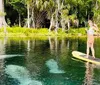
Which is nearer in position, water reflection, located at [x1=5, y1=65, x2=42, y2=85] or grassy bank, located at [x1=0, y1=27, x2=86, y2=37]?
water reflection, located at [x1=5, y1=65, x2=42, y2=85]

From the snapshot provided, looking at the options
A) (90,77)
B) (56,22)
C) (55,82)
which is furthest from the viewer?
(56,22)

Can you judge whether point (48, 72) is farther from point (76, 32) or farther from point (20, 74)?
point (76, 32)

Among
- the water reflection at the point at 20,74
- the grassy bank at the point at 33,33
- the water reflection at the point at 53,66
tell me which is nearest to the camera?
the water reflection at the point at 20,74

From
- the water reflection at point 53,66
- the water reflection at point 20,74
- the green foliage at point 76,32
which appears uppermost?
the water reflection at point 20,74

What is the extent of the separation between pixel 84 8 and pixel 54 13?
1300 centimetres

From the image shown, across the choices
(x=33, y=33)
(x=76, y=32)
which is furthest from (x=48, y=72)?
(x=76, y=32)

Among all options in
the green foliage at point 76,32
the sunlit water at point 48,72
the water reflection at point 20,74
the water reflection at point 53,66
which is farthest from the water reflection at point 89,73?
the green foliage at point 76,32

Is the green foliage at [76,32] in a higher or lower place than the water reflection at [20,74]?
lower

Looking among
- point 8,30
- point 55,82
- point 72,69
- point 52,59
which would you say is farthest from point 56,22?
point 55,82

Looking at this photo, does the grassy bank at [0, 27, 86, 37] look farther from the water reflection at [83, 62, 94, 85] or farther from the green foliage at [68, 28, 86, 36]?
the water reflection at [83, 62, 94, 85]

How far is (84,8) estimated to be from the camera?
89.8m

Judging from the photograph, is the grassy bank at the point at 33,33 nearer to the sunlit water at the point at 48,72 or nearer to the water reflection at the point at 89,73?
the sunlit water at the point at 48,72

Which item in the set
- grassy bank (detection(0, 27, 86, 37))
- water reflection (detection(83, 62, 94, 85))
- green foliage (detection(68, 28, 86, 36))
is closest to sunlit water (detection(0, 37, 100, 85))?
water reflection (detection(83, 62, 94, 85))

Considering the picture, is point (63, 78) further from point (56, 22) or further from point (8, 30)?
point (56, 22)
